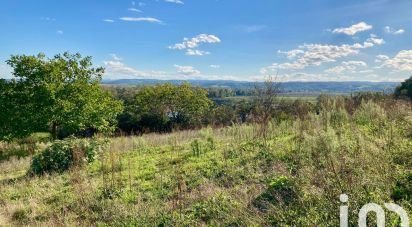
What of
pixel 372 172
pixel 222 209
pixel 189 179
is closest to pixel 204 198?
pixel 222 209

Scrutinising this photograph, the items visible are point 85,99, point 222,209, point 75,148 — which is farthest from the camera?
point 85,99

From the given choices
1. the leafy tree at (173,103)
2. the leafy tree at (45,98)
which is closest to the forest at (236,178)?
the leafy tree at (45,98)

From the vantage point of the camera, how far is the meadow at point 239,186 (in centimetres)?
554

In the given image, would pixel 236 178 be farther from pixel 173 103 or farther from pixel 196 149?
pixel 173 103

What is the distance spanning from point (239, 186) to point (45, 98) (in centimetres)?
1749

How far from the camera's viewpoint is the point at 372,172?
621 centimetres

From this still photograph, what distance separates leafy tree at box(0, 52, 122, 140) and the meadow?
11.6 meters

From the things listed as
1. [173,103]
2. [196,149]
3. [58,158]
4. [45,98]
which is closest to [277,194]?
[196,149]

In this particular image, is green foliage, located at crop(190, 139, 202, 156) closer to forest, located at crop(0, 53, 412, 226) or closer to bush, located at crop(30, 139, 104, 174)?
forest, located at crop(0, 53, 412, 226)

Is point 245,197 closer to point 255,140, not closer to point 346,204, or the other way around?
point 346,204

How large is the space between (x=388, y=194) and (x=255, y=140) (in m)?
6.13

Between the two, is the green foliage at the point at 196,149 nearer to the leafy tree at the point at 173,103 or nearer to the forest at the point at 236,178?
the forest at the point at 236,178

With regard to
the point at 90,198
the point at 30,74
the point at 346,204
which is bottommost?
the point at 90,198

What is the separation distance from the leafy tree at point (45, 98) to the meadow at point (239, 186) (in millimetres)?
11564
